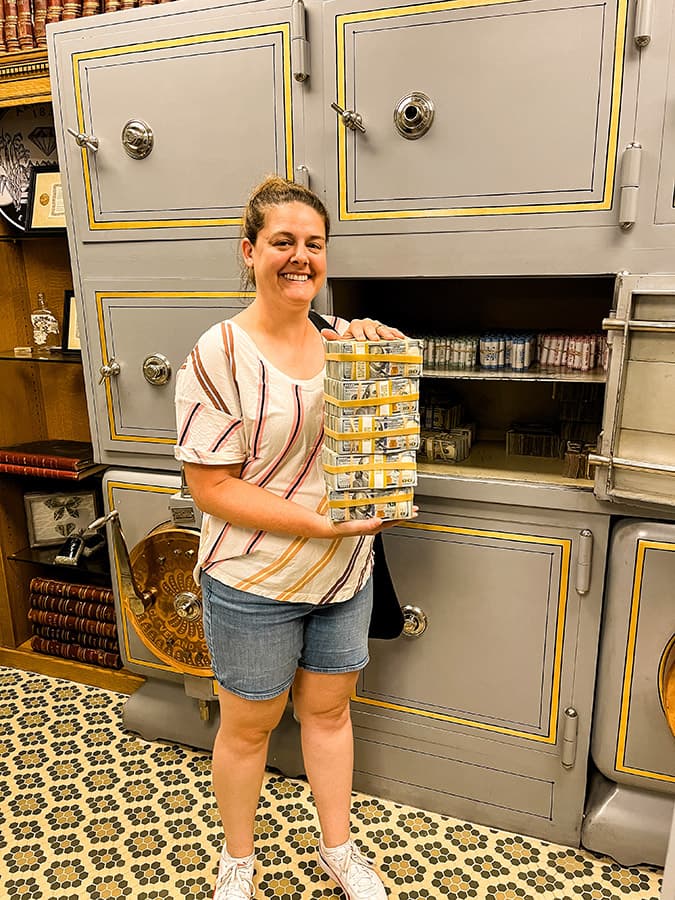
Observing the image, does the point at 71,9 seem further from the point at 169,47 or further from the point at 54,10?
the point at 169,47

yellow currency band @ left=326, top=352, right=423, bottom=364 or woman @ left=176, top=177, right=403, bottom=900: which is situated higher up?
yellow currency band @ left=326, top=352, right=423, bottom=364

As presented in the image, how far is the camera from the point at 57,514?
2396 millimetres

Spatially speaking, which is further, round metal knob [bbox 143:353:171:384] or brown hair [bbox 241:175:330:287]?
round metal knob [bbox 143:353:171:384]

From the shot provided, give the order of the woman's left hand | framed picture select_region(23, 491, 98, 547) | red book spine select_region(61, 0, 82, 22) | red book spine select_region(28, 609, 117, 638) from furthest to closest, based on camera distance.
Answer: framed picture select_region(23, 491, 98, 547)
red book spine select_region(28, 609, 117, 638)
red book spine select_region(61, 0, 82, 22)
the woman's left hand

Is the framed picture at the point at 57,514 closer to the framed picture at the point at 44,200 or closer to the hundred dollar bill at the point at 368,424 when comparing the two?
the framed picture at the point at 44,200

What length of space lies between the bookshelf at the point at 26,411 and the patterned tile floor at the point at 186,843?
36 cm

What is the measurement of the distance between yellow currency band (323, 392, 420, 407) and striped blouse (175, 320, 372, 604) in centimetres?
8

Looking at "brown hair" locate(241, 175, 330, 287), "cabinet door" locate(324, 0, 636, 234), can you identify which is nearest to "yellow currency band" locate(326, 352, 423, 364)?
"brown hair" locate(241, 175, 330, 287)

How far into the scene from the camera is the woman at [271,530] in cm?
123

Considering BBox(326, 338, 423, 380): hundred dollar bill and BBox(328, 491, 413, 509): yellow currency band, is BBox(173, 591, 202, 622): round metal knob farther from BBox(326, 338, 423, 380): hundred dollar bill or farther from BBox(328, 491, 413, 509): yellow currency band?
BBox(326, 338, 423, 380): hundred dollar bill

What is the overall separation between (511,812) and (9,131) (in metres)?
2.55

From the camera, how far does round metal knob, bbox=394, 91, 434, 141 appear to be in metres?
1.44

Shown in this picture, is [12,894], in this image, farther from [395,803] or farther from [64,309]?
[64,309]

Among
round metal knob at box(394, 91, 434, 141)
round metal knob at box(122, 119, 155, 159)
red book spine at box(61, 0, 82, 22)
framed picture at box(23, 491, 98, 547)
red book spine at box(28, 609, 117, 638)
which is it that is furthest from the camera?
framed picture at box(23, 491, 98, 547)
